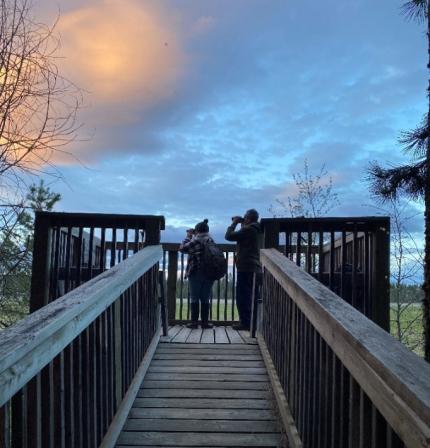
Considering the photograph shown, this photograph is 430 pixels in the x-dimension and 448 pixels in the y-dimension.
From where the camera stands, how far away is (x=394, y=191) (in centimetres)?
613

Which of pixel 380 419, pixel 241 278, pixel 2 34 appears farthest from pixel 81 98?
pixel 380 419

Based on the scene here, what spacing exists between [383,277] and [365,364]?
3840 mm

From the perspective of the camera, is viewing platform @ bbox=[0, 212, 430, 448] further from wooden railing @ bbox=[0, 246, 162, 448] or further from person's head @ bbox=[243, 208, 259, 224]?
person's head @ bbox=[243, 208, 259, 224]

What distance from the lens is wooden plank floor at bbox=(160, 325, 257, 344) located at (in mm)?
5969

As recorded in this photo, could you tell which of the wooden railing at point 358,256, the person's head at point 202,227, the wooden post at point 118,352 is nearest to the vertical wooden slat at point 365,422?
the wooden post at point 118,352

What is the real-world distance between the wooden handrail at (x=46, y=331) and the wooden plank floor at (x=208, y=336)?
2947 millimetres

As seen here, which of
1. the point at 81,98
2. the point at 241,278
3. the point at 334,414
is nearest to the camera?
the point at 334,414

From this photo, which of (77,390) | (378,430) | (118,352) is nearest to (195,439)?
(118,352)

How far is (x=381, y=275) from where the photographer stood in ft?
17.8

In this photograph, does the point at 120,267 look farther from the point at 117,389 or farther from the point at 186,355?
the point at 186,355

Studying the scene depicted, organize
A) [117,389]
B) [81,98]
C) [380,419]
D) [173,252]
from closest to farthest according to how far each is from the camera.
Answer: [380,419]
[117,389]
[81,98]
[173,252]

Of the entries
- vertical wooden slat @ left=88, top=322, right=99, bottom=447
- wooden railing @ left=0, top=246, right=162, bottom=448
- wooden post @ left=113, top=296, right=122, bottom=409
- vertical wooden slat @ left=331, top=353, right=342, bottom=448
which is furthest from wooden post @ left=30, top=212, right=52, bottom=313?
vertical wooden slat @ left=331, top=353, right=342, bottom=448

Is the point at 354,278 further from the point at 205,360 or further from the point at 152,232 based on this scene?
the point at 152,232

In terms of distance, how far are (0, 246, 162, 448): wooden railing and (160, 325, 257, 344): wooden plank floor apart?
174 cm
